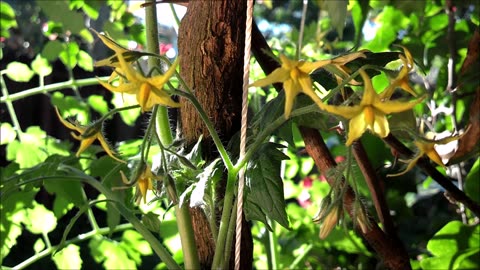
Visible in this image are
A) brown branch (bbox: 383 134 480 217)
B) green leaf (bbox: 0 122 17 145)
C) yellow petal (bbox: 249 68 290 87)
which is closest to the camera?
yellow petal (bbox: 249 68 290 87)

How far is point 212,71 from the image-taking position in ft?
1.59

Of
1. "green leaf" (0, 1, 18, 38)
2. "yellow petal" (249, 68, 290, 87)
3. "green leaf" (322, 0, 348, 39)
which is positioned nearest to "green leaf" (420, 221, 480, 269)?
"green leaf" (322, 0, 348, 39)

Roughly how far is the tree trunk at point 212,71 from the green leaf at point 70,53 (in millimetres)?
456

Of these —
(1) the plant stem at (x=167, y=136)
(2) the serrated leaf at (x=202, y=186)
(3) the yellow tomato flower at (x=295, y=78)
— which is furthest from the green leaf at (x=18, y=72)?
(3) the yellow tomato flower at (x=295, y=78)

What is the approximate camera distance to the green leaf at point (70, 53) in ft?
2.96

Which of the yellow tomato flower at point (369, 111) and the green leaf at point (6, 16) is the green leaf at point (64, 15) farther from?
the yellow tomato flower at point (369, 111)

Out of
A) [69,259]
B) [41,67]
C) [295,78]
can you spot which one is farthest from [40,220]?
[295,78]

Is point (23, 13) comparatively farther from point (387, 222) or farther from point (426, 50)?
point (387, 222)

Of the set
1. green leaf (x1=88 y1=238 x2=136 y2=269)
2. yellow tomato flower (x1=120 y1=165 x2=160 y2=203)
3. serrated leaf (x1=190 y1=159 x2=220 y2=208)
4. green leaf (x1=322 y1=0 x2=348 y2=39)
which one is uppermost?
green leaf (x1=322 y1=0 x2=348 y2=39)

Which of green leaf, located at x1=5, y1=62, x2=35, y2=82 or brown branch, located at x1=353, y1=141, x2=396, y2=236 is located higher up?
green leaf, located at x1=5, y1=62, x2=35, y2=82

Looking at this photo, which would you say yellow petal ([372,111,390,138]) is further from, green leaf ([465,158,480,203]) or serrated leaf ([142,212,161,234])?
green leaf ([465,158,480,203])

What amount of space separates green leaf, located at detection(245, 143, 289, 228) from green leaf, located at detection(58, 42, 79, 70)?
0.56m

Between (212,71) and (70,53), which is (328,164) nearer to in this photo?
(212,71)

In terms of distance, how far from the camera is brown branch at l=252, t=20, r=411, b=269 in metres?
0.57
